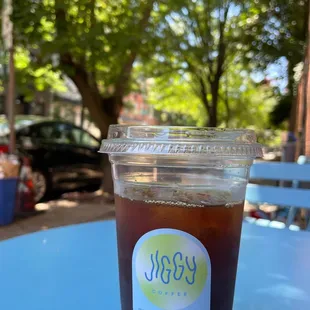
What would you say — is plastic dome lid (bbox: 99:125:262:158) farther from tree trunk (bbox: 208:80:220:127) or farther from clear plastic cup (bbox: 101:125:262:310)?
tree trunk (bbox: 208:80:220:127)

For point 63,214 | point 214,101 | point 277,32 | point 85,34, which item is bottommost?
point 63,214

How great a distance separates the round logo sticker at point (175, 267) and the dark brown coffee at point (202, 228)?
13mm

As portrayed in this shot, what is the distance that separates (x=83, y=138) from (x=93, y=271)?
724 centimetres

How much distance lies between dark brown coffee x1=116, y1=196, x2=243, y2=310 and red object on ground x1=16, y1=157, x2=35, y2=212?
5.46 m

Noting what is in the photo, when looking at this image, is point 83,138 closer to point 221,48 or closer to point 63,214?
point 63,214

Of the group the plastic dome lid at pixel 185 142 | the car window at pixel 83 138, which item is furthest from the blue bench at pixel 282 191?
the car window at pixel 83 138

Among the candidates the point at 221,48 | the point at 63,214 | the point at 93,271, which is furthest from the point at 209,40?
the point at 93,271

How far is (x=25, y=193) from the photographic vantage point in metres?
6.05

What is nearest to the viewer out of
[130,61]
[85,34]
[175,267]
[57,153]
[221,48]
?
[175,267]

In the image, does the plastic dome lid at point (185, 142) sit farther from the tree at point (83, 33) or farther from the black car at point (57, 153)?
the black car at point (57, 153)

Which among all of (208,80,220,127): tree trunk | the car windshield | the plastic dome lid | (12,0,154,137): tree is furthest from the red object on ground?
the plastic dome lid

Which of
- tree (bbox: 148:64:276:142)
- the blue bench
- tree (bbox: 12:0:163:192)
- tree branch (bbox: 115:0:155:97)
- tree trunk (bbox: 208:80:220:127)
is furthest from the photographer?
tree (bbox: 148:64:276:142)

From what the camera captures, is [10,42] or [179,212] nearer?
[179,212]

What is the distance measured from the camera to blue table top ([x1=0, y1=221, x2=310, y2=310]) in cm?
95
